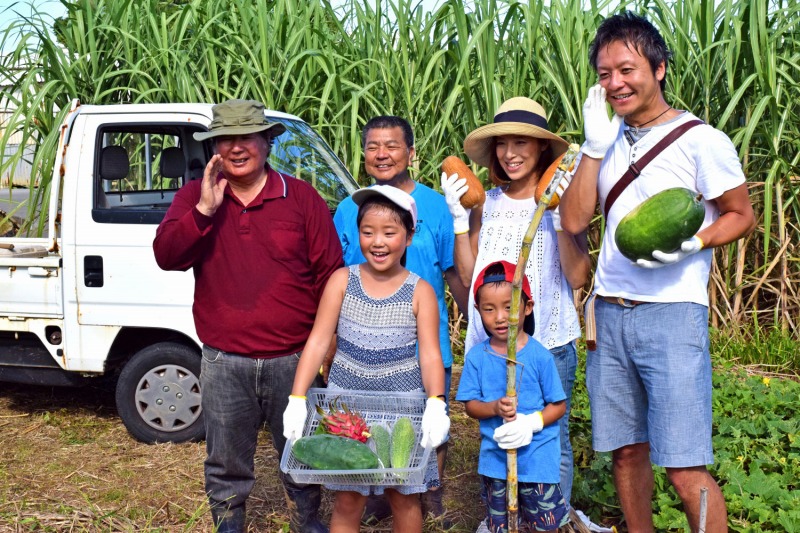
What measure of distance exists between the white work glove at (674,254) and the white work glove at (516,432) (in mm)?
630

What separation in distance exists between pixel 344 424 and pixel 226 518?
2.72 ft

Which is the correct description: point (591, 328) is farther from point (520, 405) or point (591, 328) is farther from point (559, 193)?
point (559, 193)

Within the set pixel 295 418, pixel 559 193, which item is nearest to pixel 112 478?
pixel 295 418

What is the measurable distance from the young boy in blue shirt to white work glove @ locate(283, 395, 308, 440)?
55 centimetres

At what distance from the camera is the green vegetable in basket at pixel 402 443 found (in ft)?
8.90

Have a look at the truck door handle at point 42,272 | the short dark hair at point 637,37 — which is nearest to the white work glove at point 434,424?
the short dark hair at point 637,37

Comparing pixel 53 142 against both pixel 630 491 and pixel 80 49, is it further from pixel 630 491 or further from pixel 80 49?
pixel 630 491

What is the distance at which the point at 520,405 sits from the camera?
2900 millimetres

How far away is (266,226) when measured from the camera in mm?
3193

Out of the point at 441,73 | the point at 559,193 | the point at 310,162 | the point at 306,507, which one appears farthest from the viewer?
the point at 441,73

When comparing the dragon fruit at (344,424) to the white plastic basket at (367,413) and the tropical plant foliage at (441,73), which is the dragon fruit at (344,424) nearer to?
the white plastic basket at (367,413)

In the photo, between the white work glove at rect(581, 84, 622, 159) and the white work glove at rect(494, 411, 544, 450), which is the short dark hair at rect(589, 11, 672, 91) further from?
the white work glove at rect(494, 411, 544, 450)

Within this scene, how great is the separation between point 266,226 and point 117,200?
2.47 m

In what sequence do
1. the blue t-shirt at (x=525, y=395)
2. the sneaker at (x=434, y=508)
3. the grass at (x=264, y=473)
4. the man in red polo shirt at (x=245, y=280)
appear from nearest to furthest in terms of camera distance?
the blue t-shirt at (x=525, y=395) → the man in red polo shirt at (x=245, y=280) → the grass at (x=264, y=473) → the sneaker at (x=434, y=508)
